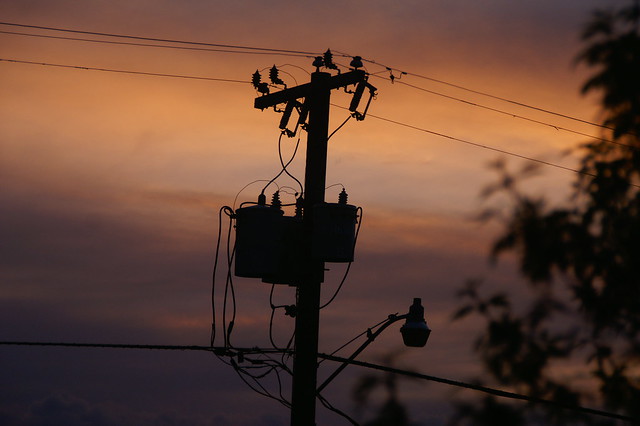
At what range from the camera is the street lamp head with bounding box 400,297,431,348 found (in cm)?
1373

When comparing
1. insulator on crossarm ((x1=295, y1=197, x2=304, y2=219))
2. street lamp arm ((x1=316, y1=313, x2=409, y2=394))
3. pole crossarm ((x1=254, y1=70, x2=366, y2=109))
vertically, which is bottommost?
street lamp arm ((x1=316, y1=313, x2=409, y2=394))

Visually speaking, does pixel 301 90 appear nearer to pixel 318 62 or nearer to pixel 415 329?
pixel 318 62

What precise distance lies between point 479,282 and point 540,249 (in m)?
0.79

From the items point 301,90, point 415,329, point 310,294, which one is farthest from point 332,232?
point 301,90

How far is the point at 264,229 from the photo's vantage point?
557 inches

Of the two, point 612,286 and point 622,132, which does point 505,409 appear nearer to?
point 612,286

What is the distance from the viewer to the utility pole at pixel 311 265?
13750 mm

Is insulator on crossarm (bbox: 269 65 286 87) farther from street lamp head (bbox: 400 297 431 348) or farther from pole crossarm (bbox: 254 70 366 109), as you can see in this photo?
street lamp head (bbox: 400 297 431 348)

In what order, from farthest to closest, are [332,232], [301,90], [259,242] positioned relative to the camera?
[301,90], [259,242], [332,232]

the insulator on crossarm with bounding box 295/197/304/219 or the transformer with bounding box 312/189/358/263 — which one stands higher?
the insulator on crossarm with bounding box 295/197/304/219

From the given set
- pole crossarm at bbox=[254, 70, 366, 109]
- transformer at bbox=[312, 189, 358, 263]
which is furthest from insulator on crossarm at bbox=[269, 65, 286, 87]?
transformer at bbox=[312, 189, 358, 263]

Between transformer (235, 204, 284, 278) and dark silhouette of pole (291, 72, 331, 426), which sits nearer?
dark silhouette of pole (291, 72, 331, 426)

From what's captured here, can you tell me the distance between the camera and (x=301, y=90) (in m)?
14.9

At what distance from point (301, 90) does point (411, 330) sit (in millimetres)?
4360
